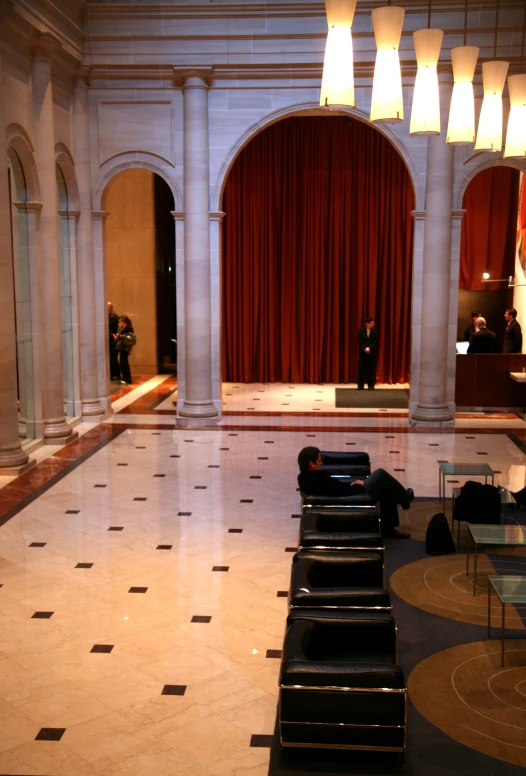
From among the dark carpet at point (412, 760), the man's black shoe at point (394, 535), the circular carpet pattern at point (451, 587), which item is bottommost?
the dark carpet at point (412, 760)

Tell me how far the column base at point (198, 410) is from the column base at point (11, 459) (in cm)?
341

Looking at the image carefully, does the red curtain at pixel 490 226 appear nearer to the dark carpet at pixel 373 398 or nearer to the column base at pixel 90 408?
the dark carpet at pixel 373 398

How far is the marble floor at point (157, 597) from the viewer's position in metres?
4.65

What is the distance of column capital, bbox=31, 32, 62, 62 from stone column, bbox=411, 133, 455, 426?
5217 mm

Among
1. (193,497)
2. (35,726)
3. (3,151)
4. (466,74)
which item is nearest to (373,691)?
(35,726)

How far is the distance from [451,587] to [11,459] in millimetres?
5450

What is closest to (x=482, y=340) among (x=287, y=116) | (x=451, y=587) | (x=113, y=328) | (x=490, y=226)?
(x=490, y=226)

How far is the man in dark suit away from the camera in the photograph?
14219mm

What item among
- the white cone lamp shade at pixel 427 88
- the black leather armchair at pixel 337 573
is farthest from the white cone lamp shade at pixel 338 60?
the black leather armchair at pixel 337 573

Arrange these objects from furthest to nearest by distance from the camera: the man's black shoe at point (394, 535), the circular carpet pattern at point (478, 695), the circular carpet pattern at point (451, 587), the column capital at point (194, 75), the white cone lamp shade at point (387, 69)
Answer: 1. the column capital at point (194, 75)
2. the man's black shoe at point (394, 535)
3. the circular carpet pattern at point (451, 587)
4. the white cone lamp shade at point (387, 69)
5. the circular carpet pattern at point (478, 695)

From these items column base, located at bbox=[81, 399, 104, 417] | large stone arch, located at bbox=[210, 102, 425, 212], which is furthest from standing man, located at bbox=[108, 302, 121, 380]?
large stone arch, located at bbox=[210, 102, 425, 212]

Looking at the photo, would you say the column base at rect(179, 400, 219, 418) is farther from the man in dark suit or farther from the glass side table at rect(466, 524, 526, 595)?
the glass side table at rect(466, 524, 526, 595)

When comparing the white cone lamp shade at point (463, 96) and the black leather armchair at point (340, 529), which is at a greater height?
the white cone lamp shade at point (463, 96)

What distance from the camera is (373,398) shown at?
15500mm
